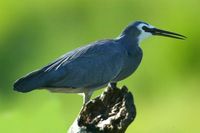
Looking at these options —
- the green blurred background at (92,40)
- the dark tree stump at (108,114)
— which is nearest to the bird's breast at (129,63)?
the green blurred background at (92,40)

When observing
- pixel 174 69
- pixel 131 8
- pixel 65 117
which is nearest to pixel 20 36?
Result: pixel 131 8

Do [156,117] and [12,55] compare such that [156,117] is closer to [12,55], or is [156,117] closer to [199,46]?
[199,46]

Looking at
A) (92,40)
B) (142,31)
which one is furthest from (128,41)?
(92,40)

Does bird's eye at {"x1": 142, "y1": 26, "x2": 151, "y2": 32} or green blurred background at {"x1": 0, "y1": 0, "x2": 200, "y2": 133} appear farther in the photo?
green blurred background at {"x1": 0, "y1": 0, "x2": 200, "y2": 133}

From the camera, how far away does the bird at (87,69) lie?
246 inches

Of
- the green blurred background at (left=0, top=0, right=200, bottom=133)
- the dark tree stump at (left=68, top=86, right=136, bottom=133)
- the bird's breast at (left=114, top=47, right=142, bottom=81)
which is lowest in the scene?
the green blurred background at (left=0, top=0, right=200, bottom=133)

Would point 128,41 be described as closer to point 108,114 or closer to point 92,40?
point 108,114

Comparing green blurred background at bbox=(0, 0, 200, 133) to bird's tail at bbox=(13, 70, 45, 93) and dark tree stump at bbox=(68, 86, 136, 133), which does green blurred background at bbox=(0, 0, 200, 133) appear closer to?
bird's tail at bbox=(13, 70, 45, 93)

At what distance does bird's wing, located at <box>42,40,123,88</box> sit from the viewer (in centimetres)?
634

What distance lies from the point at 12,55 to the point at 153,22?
191 centimetres

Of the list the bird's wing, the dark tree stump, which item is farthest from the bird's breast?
the dark tree stump

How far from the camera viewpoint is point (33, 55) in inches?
487

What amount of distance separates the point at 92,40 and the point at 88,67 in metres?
5.80

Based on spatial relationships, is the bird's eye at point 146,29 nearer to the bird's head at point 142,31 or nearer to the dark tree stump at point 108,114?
the bird's head at point 142,31
